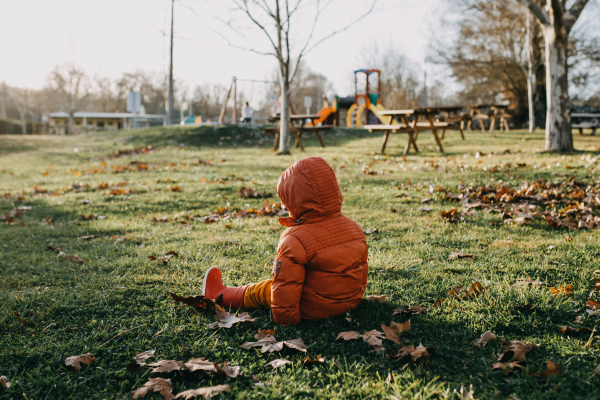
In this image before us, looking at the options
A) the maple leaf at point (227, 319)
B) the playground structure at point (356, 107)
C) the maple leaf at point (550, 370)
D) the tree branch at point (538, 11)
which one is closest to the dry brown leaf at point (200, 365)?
the maple leaf at point (227, 319)

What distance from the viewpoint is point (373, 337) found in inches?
91.4

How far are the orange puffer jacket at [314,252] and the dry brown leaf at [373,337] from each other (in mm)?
277

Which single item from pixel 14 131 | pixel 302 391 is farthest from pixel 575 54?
pixel 14 131

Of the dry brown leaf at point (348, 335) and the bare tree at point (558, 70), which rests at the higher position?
the bare tree at point (558, 70)

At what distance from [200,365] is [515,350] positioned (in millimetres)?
1555

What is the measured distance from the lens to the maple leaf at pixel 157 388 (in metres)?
1.92

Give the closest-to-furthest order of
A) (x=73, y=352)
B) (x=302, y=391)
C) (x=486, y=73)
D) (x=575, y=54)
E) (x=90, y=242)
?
(x=302, y=391)
(x=73, y=352)
(x=90, y=242)
(x=575, y=54)
(x=486, y=73)

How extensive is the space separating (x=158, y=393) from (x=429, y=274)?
6.95 ft

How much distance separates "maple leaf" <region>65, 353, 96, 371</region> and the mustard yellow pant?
0.94 meters

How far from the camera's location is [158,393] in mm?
1955

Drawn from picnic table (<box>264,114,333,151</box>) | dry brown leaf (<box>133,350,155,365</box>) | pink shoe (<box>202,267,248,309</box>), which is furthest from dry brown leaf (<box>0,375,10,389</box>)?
picnic table (<box>264,114,333,151</box>)

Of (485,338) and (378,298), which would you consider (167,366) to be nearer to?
(378,298)

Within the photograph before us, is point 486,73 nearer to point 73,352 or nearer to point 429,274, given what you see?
point 429,274

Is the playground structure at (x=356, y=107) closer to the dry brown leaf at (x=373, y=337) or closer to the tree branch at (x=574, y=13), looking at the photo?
the tree branch at (x=574, y=13)
